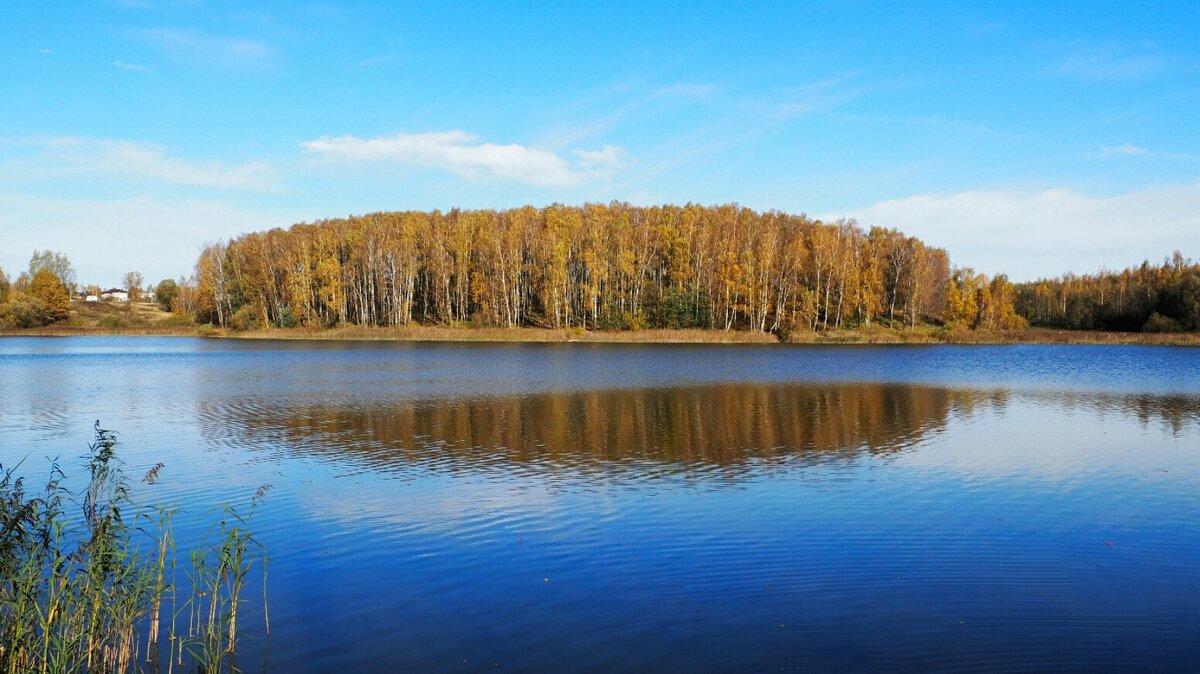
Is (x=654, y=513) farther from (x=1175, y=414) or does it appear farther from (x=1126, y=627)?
(x=1175, y=414)

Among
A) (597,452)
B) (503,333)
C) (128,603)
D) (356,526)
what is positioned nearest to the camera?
(128,603)

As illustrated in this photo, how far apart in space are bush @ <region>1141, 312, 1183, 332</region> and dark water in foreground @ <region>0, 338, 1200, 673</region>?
6369 centimetres

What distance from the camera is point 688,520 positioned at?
13367 mm

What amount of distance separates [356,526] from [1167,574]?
1192cm

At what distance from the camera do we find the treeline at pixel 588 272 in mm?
81125

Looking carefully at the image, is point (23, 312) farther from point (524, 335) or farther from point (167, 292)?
point (524, 335)

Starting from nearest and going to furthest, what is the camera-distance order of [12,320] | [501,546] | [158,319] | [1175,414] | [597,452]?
[501,546] < [597,452] < [1175,414] < [12,320] < [158,319]

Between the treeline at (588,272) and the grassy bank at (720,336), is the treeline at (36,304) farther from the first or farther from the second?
the grassy bank at (720,336)

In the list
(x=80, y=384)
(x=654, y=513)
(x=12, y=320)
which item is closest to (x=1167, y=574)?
(x=654, y=513)

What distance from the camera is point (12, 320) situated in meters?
95.9

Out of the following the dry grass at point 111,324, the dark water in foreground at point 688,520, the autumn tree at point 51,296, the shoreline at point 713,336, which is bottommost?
the dark water in foreground at point 688,520

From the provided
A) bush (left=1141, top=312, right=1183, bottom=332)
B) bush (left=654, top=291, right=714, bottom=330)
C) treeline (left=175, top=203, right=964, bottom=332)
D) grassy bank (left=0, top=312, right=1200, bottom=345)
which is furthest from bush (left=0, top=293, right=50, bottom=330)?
bush (left=1141, top=312, right=1183, bottom=332)

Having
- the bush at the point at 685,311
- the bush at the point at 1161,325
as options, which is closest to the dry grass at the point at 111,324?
the bush at the point at 685,311

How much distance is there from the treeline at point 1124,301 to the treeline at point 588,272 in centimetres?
2485
